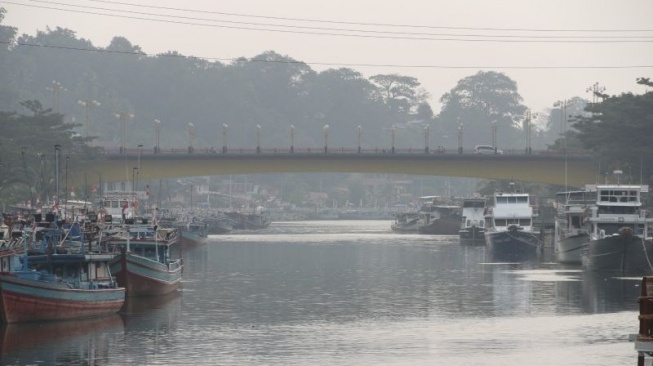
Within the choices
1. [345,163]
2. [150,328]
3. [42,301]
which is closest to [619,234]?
[150,328]

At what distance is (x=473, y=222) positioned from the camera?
18612 cm

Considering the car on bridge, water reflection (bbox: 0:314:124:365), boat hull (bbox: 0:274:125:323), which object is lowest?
water reflection (bbox: 0:314:124:365)

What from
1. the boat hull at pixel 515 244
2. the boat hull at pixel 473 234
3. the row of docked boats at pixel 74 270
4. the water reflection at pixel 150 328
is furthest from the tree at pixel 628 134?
the water reflection at pixel 150 328

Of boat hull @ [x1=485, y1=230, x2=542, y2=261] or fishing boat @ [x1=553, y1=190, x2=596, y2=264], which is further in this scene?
boat hull @ [x1=485, y1=230, x2=542, y2=261]

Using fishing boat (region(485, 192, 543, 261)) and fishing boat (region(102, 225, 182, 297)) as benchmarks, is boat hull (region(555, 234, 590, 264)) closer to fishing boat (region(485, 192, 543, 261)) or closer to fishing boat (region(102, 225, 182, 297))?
fishing boat (region(485, 192, 543, 261))

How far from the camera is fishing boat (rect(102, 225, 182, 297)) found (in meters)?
85.7

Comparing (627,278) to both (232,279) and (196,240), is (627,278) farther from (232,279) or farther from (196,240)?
(196,240)

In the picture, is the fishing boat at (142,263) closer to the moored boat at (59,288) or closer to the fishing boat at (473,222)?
the moored boat at (59,288)

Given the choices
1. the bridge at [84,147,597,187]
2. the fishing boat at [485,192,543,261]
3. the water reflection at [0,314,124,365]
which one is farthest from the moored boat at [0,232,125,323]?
the bridge at [84,147,597,187]

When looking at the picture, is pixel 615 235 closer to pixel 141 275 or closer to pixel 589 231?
pixel 589 231

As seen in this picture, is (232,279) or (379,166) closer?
(232,279)

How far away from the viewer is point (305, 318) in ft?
261

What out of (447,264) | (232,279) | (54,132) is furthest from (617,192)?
(54,132)

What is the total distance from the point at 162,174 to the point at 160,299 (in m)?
100
